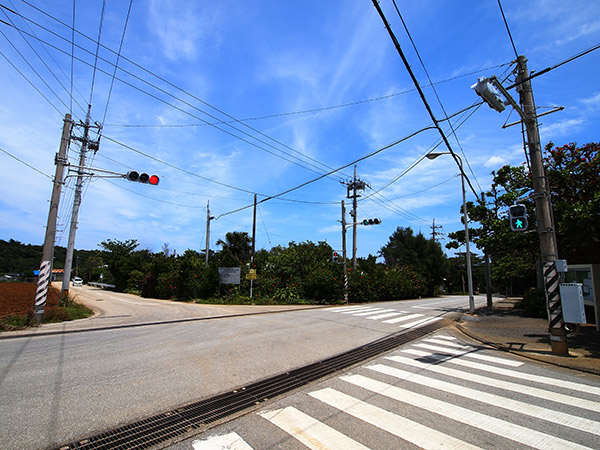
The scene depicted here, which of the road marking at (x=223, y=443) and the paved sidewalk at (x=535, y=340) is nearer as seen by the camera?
the road marking at (x=223, y=443)

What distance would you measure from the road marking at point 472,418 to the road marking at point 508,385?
1.44 meters

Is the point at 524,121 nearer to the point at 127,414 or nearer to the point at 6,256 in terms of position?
the point at 127,414

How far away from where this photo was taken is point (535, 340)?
915 centimetres

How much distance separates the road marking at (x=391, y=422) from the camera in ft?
11.0

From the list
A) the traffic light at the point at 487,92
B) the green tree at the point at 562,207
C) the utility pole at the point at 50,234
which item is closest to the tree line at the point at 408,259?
the green tree at the point at 562,207

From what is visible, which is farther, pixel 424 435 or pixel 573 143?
pixel 573 143

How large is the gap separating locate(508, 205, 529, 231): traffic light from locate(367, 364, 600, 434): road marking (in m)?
4.68

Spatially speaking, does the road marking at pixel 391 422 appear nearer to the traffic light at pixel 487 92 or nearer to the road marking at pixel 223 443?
the road marking at pixel 223 443

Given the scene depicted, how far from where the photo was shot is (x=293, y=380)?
215 inches

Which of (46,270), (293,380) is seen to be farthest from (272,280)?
(293,380)

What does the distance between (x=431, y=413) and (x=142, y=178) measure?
11.2 meters

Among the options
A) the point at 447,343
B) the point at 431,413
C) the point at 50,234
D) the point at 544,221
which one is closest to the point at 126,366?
the point at 431,413

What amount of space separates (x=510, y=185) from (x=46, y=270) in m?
22.3

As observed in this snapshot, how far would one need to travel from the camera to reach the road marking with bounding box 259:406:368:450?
3303 mm
